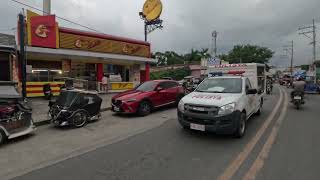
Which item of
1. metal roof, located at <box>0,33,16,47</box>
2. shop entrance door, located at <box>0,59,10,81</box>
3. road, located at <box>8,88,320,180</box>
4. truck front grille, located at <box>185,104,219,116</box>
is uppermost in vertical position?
metal roof, located at <box>0,33,16,47</box>

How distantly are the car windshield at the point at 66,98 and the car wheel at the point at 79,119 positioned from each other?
518mm

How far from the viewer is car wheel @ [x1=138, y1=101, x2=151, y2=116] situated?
36.7 ft

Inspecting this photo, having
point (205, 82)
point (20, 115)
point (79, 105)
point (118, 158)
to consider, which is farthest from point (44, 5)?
point (118, 158)

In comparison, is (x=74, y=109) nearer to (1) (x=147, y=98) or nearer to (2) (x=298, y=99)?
(1) (x=147, y=98)

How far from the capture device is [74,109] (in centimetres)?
936

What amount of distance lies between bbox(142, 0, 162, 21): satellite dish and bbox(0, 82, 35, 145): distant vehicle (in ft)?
81.6

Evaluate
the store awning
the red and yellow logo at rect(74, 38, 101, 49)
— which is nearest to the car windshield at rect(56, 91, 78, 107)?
the store awning

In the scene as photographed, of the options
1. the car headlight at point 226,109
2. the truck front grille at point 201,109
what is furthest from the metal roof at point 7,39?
the car headlight at point 226,109

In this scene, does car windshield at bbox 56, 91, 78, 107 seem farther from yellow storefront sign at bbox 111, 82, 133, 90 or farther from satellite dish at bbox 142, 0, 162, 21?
satellite dish at bbox 142, 0, 162, 21

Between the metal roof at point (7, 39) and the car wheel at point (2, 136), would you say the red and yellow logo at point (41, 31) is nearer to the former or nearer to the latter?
the metal roof at point (7, 39)

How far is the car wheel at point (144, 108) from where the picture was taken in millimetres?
11197

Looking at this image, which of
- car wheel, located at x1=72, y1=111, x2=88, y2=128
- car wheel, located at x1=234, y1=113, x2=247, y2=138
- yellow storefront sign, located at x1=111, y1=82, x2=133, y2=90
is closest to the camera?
car wheel, located at x1=234, y1=113, x2=247, y2=138

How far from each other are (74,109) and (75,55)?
10.8 meters

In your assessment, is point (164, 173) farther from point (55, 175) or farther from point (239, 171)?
point (55, 175)
